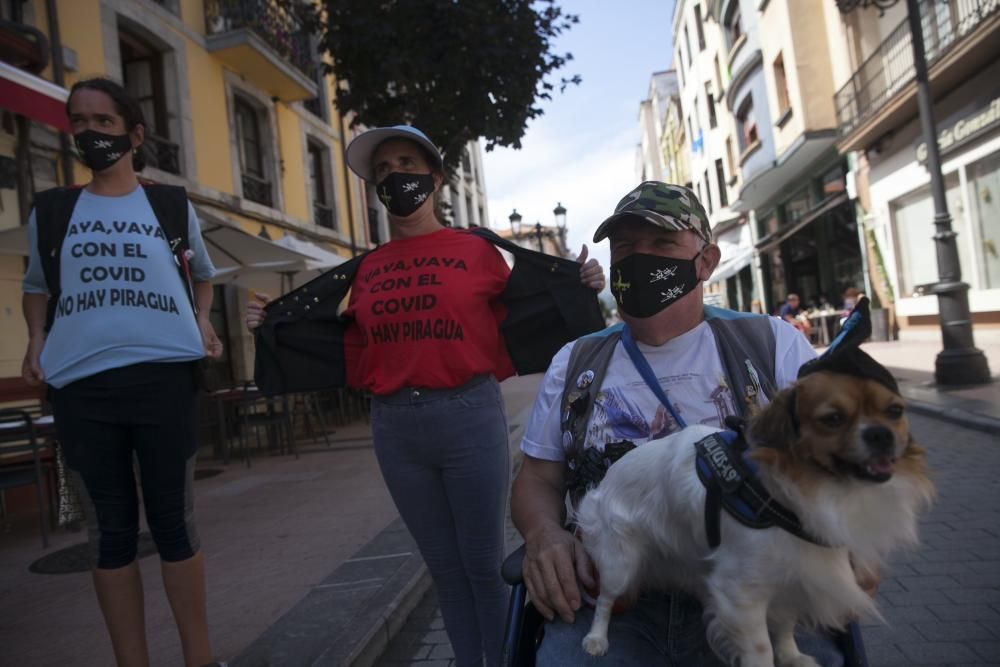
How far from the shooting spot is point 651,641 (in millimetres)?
1632

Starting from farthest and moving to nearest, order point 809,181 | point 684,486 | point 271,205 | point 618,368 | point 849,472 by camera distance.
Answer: point 809,181, point 271,205, point 618,368, point 684,486, point 849,472

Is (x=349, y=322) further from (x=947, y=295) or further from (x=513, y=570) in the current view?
(x=947, y=295)

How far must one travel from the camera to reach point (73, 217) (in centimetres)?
233

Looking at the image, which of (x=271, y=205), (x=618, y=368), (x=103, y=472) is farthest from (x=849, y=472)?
(x=271, y=205)

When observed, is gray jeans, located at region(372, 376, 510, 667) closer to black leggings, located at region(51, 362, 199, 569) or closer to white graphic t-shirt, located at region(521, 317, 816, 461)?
white graphic t-shirt, located at region(521, 317, 816, 461)

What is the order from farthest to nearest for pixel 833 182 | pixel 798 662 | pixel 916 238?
pixel 833 182, pixel 916 238, pixel 798 662

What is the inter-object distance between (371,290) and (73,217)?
1.03m

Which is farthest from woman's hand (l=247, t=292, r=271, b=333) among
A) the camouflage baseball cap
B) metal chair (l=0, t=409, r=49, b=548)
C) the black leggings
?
metal chair (l=0, t=409, r=49, b=548)

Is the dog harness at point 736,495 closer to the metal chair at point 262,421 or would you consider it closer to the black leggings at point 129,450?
the black leggings at point 129,450

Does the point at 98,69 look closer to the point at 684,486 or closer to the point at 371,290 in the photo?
the point at 371,290

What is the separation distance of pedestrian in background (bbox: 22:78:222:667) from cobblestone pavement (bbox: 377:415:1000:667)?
119 cm

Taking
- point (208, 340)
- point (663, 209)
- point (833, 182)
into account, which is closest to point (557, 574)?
point (663, 209)

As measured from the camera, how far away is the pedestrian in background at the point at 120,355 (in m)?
2.22

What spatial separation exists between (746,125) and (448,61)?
58.9 ft
